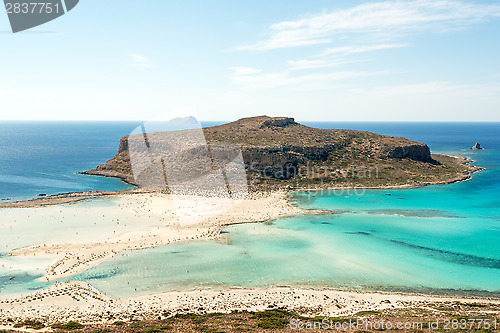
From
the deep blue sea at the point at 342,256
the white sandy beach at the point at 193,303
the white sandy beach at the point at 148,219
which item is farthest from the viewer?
the white sandy beach at the point at 148,219

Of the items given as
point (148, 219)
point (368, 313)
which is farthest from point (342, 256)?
point (148, 219)

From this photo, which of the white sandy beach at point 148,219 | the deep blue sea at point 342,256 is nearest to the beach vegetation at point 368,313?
the deep blue sea at point 342,256

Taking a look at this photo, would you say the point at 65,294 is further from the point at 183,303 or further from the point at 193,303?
the point at 193,303

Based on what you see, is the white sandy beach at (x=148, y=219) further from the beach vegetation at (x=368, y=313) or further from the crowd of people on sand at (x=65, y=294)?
the beach vegetation at (x=368, y=313)

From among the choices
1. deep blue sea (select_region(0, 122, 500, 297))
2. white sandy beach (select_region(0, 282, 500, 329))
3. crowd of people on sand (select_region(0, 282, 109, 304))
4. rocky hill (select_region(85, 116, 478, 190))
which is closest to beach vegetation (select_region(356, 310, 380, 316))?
white sandy beach (select_region(0, 282, 500, 329))

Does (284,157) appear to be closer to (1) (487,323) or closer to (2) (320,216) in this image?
(2) (320,216)

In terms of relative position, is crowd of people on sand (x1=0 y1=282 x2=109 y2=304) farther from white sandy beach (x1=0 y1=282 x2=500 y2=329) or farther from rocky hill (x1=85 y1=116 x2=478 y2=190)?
rocky hill (x1=85 y1=116 x2=478 y2=190)

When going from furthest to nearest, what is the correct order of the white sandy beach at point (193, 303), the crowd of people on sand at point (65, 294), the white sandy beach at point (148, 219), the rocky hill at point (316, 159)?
1. the rocky hill at point (316, 159)
2. the white sandy beach at point (148, 219)
3. the crowd of people on sand at point (65, 294)
4. the white sandy beach at point (193, 303)

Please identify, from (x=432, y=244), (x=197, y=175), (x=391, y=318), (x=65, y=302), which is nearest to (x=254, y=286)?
(x=391, y=318)
